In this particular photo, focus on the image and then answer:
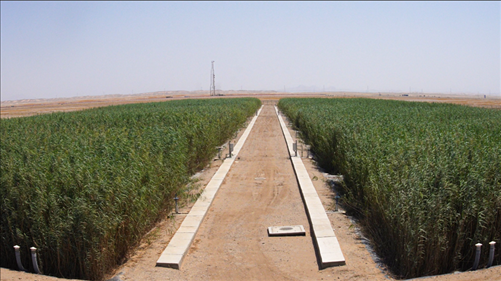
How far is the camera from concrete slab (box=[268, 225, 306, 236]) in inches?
338

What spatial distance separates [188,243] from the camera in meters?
7.89

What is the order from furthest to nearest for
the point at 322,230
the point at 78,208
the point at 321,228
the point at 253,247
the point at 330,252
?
1. the point at 321,228
2. the point at 322,230
3. the point at 253,247
4. the point at 330,252
5. the point at 78,208

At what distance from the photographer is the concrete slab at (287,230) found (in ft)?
28.1

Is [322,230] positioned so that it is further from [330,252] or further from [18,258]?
[18,258]

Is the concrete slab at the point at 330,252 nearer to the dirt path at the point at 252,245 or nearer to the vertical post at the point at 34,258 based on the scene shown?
the dirt path at the point at 252,245

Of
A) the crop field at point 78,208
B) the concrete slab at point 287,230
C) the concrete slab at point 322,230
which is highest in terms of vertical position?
the crop field at point 78,208

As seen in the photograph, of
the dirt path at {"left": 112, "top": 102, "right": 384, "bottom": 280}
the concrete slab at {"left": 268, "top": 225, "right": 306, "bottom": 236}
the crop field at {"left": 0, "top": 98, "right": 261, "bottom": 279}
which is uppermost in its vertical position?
the crop field at {"left": 0, "top": 98, "right": 261, "bottom": 279}

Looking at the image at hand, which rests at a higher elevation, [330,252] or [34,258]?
[34,258]

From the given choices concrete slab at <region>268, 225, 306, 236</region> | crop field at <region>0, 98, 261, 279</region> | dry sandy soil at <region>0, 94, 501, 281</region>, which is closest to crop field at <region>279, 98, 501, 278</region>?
dry sandy soil at <region>0, 94, 501, 281</region>

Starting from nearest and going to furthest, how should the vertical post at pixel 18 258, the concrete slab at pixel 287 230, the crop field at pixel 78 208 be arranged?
the crop field at pixel 78 208, the vertical post at pixel 18 258, the concrete slab at pixel 287 230

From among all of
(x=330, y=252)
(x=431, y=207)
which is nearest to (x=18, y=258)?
(x=330, y=252)

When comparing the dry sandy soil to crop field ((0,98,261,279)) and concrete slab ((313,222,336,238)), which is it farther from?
crop field ((0,98,261,279))

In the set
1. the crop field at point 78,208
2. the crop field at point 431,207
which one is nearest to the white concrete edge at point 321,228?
the crop field at point 431,207

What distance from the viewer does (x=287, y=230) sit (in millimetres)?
8734
